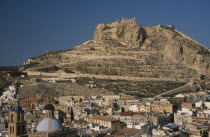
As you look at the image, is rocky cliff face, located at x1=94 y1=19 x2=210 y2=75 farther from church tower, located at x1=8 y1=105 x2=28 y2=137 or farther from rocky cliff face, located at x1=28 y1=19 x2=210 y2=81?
church tower, located at x1=8 y1=105 x2=28 y2=137

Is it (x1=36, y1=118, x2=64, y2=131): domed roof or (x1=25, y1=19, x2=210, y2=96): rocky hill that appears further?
(x1=25, y1=19, x2=210, y2=96): rocky hill

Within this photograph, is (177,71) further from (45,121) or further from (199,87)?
(45,121)

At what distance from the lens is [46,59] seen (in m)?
90.6

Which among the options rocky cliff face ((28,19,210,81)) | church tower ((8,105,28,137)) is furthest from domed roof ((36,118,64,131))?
rocky cliff face ((28,19,210,81))

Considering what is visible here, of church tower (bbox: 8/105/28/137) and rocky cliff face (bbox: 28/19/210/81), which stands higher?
rocky cliff face (bbox: 28/19/210/81)

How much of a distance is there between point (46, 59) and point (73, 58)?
8120 mm

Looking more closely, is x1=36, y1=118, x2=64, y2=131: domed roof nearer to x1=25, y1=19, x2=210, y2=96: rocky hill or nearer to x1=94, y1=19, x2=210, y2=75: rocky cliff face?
x1=25, y1=19, x2=210, y2=96: rocky hill

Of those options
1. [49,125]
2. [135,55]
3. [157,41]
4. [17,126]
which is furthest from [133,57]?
[49,125]

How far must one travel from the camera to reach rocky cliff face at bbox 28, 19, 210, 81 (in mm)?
76375

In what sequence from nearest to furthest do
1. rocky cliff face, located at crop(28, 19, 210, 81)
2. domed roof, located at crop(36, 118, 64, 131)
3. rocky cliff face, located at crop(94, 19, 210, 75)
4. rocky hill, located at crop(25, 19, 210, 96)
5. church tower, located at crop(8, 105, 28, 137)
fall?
domed roof, located at crop(36, 118, 64, 131)
church tower, located at crop(8, 105, 28, 137)
rocky hill, located at crop(25, 19, 210, 96)
rocky cliff face, located at crop(28, 19, 210, 81)
rocky cliff face, located at crop(94, 19, 210, 75)

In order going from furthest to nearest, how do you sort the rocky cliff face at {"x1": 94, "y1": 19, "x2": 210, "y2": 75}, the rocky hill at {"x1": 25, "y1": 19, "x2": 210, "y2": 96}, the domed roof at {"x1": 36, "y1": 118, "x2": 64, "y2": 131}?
the rocky cliff face at {"x1": 94, "y1": 19, "x2": 210, "y2": 75} < the rocky hill at {"x1": 25, "y1": 19, "x2": 210, "y2": 96} < the domed roof at {"x1": 36, "y1": 118, "x2": 64, "y2": 131}

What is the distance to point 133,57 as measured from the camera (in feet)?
269

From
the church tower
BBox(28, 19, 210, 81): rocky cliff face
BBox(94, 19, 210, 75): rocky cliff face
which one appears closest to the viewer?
the church tower

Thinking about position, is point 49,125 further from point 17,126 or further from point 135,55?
point 135,55
